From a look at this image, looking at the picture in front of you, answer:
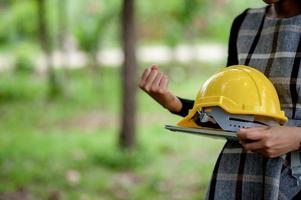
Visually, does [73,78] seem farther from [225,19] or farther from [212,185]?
[212,185]

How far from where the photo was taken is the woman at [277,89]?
5.07ft

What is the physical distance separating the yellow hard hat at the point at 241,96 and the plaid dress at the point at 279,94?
0.07 metres

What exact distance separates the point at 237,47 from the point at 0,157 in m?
4.86

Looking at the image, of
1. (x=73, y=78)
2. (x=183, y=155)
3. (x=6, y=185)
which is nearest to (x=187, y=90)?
(x=73, y=78)

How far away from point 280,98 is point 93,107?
9.38 metres

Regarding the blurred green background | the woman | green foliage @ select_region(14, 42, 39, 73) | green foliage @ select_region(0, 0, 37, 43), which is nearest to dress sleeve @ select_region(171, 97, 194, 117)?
the woman

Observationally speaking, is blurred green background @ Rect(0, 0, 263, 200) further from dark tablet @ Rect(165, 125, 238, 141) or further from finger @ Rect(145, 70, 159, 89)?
dark tablet @ Rect(165, 125, 238, 141)

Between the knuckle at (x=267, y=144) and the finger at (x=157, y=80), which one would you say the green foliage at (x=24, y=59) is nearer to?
the finger at (x=157, y=80)

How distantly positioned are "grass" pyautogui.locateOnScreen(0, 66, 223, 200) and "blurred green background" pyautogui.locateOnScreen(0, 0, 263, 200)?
1 centimetres

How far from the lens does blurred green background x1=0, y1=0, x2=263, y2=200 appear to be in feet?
17.9

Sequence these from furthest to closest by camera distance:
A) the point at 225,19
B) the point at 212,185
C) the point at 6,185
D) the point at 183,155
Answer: the point at 225,19 < the point at 183,155 < the point at 6,185 < the point at 212,185

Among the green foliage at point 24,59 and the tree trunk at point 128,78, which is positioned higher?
the tree trunk at point 128,78

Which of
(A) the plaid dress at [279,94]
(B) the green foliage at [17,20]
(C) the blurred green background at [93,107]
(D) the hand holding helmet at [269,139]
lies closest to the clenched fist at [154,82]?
(A) the plaid dress at [279,94]

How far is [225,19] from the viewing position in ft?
45.4
